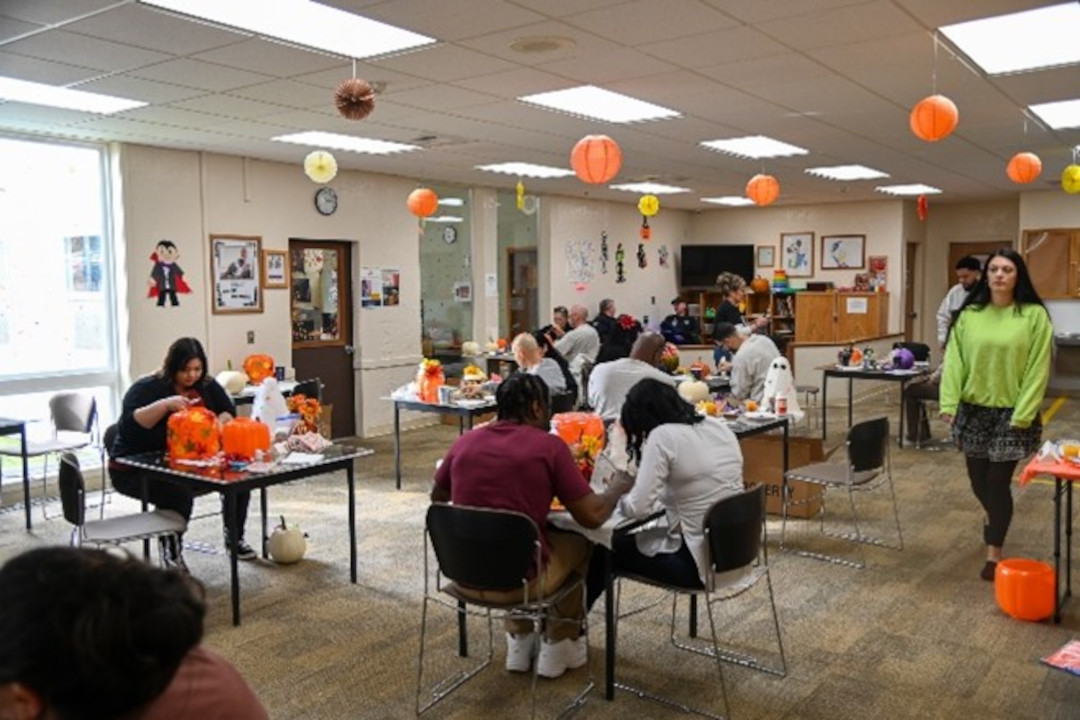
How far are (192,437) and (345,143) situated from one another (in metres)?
3.77

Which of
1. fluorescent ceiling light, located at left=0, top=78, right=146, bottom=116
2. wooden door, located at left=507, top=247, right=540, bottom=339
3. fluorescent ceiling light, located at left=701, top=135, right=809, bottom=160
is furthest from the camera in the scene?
wooden door, located at left=507, top=247, right=540, bottom=339

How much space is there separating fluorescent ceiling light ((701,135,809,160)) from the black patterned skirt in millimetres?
3576

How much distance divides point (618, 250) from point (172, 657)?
12.1m

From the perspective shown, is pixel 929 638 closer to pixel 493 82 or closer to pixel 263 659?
pixel 263 659

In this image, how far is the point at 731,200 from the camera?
12844 millimetres

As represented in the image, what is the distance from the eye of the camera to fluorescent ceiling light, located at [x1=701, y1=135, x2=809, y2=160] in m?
7.54

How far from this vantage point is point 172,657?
107cm

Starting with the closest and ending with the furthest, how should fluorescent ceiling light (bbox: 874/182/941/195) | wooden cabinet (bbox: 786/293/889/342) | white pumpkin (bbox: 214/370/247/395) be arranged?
1. white pumpkin (bbox: 214/370/247/395)
2. fluorescent ceiling light (bbox: 874/182/941/195)
3. wooden cabinet (bbox: 786/293/889/342)

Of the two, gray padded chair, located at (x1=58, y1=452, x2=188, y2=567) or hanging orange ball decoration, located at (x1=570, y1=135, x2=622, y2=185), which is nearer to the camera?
gray padded chair, located at (x1=58, y1=452, x2=188, y2=567)

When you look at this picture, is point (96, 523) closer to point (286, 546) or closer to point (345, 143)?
point (286, 546)

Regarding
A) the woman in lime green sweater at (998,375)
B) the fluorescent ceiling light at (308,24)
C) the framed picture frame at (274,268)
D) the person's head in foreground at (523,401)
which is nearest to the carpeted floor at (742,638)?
the woman in lime green sweater at (998,375)

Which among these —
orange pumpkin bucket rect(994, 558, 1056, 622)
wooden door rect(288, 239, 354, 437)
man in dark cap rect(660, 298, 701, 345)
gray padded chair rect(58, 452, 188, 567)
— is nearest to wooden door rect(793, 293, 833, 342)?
man in dark cap rect(660, 298, 701, 345)

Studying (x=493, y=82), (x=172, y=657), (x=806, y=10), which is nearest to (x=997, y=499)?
(x=806, y=10)

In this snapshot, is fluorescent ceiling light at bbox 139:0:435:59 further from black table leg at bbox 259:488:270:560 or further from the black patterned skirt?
the black patterned skirt
